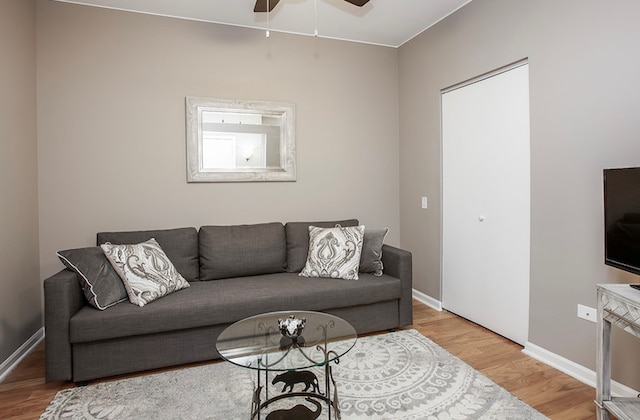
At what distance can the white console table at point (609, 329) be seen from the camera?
65.7 inches

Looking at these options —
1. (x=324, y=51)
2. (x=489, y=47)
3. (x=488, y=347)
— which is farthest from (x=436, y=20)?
(x=488, y=347)

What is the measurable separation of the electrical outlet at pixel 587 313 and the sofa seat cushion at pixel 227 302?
1.22 metres

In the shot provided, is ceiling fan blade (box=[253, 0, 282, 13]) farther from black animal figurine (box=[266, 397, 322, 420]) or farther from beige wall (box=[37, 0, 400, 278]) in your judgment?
black animal figurine (box=[266, 397, 322, 420])

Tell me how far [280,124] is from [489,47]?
6.45ft

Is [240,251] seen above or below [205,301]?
above

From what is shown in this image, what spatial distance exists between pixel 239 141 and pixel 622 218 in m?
2.96

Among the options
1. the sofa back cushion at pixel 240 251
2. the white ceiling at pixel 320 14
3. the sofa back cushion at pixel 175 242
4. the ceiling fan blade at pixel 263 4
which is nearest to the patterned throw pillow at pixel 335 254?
the sofa back cushion at pixel 240 251

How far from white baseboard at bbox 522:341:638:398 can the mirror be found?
99.0 inches

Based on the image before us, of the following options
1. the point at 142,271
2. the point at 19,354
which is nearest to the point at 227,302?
the point at 142,271

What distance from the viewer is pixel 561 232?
8.01ft

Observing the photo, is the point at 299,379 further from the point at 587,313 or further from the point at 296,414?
the point at 587,313

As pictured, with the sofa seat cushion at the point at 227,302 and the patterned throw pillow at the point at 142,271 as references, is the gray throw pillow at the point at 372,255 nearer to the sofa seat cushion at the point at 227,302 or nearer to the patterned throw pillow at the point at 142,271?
the sofa seat cushion at the point at 227,302

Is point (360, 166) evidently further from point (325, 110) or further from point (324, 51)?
point (324, 51)

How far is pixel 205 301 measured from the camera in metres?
2.56
